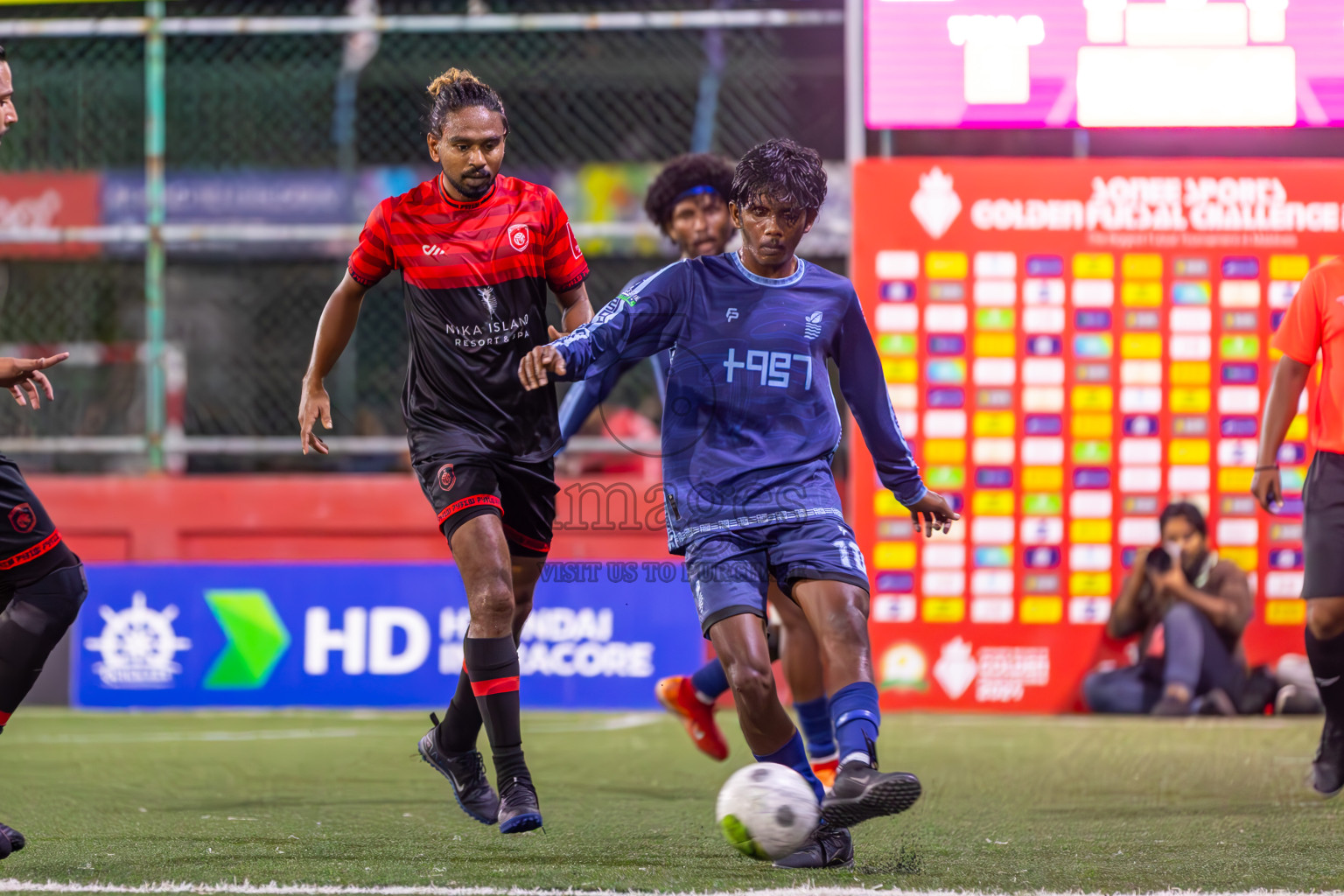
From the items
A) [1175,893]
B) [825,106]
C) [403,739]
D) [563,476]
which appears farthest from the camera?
[825,106]

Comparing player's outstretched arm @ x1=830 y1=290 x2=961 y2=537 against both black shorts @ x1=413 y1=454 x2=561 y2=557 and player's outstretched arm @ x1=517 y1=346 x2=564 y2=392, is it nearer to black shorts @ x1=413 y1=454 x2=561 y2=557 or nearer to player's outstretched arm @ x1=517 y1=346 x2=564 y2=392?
player's outstretched arm @ x1=517 y1=346 x2=564 y2=392

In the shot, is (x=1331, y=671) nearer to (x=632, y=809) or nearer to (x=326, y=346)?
(x=632, y=809)

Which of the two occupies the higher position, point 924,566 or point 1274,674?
point 924,566

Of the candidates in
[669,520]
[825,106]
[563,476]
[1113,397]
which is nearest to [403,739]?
[563,476]

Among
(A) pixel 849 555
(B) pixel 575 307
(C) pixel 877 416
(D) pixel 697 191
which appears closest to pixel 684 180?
(D) pixel 697 191

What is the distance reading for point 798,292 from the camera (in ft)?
13.3

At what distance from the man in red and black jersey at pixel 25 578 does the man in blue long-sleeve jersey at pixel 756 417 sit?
134cm

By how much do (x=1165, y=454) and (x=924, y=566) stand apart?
4.79 feet

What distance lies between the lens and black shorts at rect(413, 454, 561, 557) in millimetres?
4363

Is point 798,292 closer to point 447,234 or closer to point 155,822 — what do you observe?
point 447,234

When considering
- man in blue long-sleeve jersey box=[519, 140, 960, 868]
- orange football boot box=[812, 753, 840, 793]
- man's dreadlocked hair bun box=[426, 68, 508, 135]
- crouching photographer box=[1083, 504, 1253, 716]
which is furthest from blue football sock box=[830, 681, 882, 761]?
crouching photographer box=[1083, 504, 1253, 716]

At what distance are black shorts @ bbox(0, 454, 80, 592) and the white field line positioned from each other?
832 mm

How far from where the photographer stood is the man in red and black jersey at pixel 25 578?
158 inches

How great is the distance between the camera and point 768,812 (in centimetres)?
368
